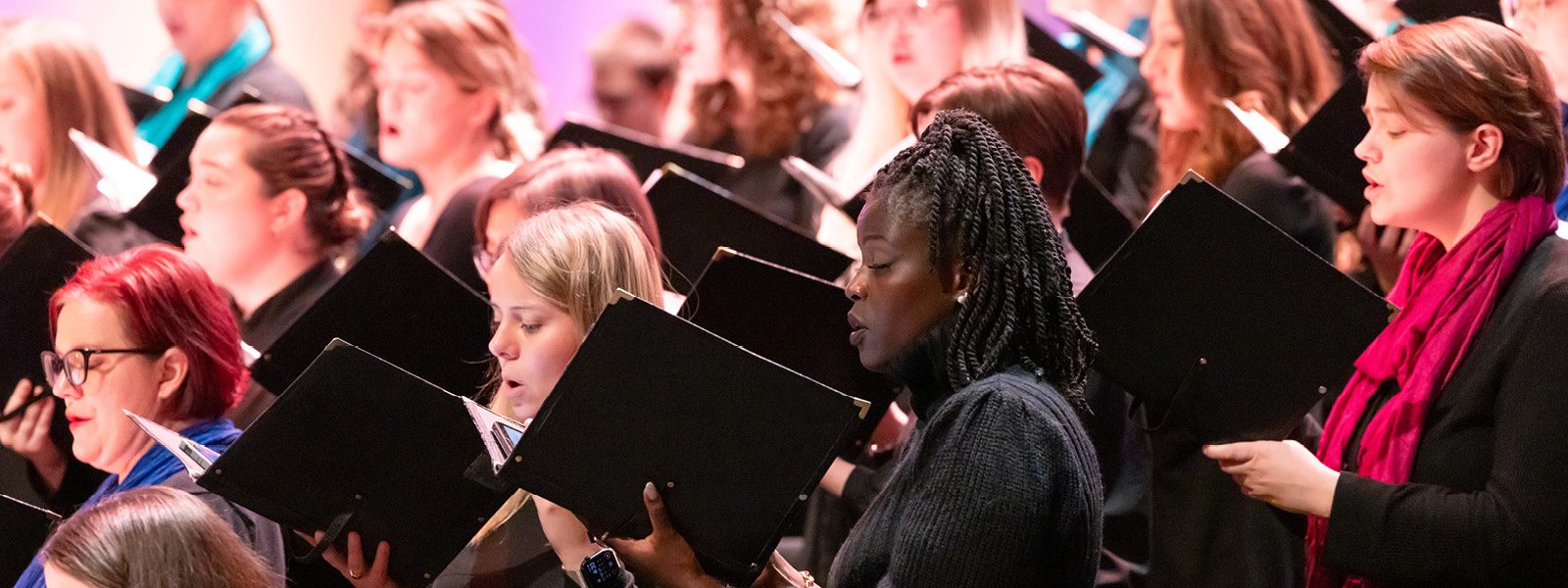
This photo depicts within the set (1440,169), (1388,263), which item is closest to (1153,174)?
(1388,263)

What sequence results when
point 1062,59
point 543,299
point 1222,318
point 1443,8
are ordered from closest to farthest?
point 1222,318
point 543,299
point 1443,8
point 1062,59

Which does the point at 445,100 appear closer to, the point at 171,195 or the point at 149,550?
the point at 171,195

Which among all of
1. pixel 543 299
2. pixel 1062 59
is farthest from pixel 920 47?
pixel 543 299

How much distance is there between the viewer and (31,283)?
3363 millimetres

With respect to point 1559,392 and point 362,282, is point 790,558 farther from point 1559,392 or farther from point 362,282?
point 1559,392

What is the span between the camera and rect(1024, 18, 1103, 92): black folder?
4.28 metres

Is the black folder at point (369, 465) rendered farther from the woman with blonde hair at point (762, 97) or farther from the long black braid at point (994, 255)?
the woman with blonde hair at point (762, 97)

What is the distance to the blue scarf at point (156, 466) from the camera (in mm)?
2766

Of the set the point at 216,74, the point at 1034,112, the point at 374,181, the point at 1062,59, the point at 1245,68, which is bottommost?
the point at 216,74

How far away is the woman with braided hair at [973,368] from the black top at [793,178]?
264 cm

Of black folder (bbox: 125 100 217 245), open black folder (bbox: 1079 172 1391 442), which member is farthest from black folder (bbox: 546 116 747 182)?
open black folder (bbox: 1079 172 1391 442)

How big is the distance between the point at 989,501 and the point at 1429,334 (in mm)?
947

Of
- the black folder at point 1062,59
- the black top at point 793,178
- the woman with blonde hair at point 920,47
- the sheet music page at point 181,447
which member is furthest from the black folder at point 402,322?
the black folder at point 1062,59

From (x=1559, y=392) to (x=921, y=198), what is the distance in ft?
2.94
